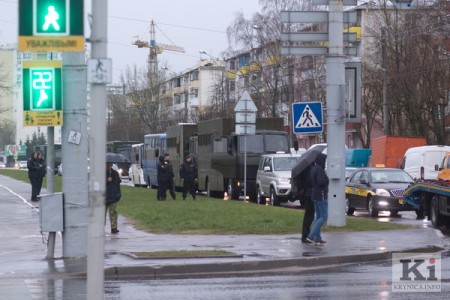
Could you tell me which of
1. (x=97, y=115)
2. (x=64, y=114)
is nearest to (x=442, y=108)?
(x=64, y=114)

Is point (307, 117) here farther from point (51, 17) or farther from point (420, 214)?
point (51, 17)

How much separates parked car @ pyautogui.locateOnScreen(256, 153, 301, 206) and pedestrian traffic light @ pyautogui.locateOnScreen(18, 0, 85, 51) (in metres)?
25.9

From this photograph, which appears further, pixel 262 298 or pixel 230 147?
pixel 230 147

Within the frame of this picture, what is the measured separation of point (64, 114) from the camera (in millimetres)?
16094

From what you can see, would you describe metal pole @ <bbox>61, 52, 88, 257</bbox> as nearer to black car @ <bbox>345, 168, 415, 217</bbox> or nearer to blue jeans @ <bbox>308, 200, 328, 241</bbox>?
blue jeans @ <bbox>308, 200, 328, 241</bbox>

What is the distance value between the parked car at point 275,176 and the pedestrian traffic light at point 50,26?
25.9 metres

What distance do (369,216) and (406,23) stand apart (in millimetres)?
28420

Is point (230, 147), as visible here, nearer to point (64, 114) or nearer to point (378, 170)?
point (378, 170)

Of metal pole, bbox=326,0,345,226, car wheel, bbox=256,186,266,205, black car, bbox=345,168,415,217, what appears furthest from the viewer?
car wheel, bbox=256,186,266,205

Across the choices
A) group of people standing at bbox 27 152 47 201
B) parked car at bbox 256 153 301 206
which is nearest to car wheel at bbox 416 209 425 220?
parked car at bbox 256 153 301 206

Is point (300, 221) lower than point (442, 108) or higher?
lower

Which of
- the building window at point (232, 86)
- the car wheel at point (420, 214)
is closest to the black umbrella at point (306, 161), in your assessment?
the car wheel at point (420, 214)

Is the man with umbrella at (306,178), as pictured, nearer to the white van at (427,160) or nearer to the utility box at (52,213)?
the utility box at (52,213)

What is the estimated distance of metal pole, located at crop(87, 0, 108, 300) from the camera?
8.67 m
